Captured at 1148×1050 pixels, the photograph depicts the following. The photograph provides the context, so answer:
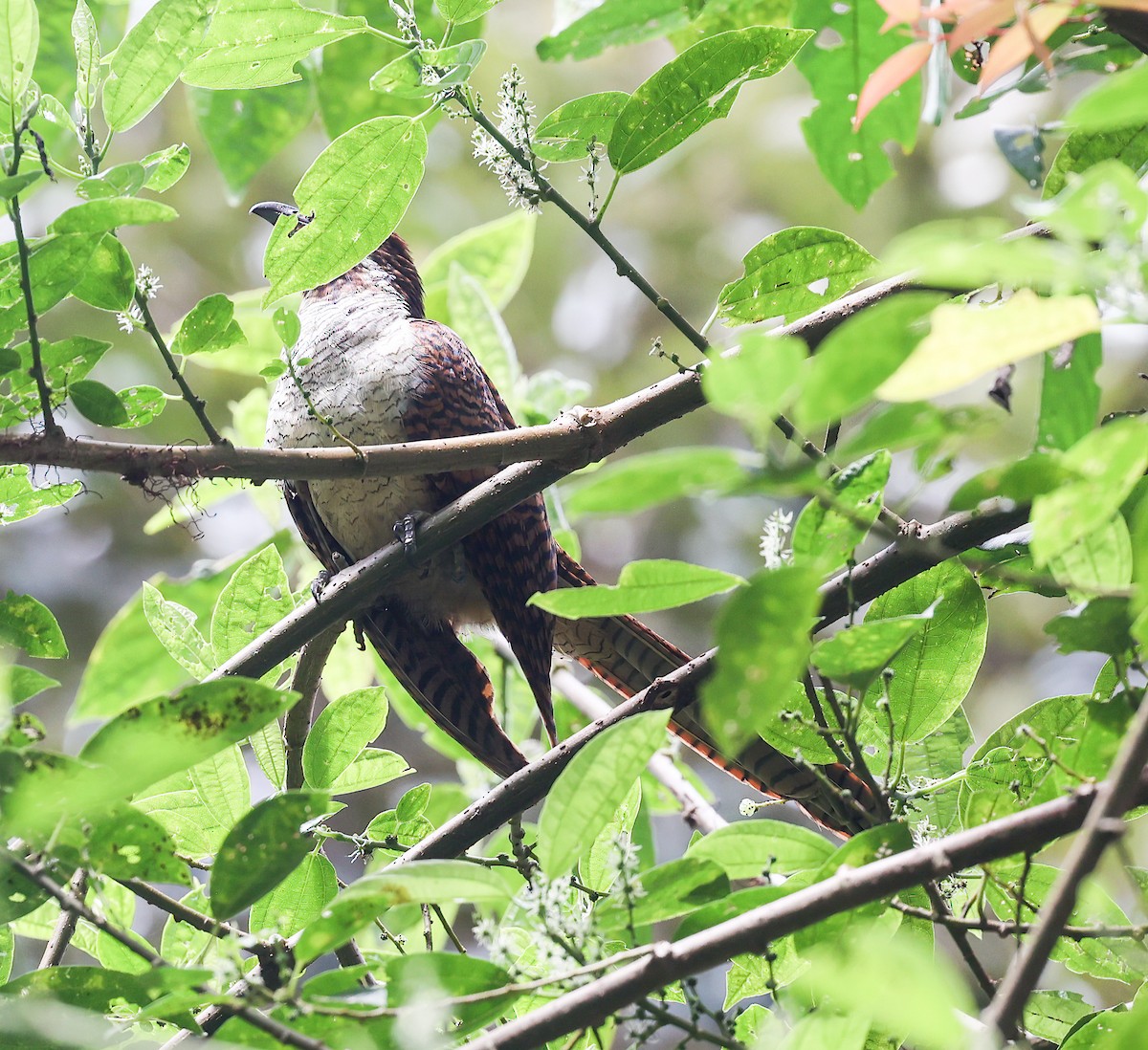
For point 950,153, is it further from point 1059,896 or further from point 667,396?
point 1059,896

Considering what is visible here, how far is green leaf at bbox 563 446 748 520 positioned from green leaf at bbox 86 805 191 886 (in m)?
0.55

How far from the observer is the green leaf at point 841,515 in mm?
864

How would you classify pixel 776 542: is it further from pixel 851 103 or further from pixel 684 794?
pixel 684 794

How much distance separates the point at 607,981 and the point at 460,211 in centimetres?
603

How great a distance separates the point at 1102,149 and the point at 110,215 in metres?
1.12

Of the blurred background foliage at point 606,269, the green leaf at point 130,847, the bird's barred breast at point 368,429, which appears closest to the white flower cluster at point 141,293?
the green leaf at point 130,847

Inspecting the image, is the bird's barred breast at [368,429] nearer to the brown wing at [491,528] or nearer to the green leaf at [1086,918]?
the brown wing at [491,528]

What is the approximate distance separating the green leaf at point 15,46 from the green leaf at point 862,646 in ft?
2.88

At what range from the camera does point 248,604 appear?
1.65 metres

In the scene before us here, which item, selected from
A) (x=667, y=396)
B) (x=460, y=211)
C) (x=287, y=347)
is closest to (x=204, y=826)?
(x=287, y=347)

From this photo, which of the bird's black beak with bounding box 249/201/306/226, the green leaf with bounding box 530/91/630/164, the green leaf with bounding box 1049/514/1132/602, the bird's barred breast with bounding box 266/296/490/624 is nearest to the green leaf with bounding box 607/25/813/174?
the green leaf with bounding box 530/91/630/164

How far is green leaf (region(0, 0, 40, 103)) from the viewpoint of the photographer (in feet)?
3.26

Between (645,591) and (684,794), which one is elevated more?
(645,591)

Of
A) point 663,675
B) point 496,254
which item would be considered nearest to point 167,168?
point 663,675
